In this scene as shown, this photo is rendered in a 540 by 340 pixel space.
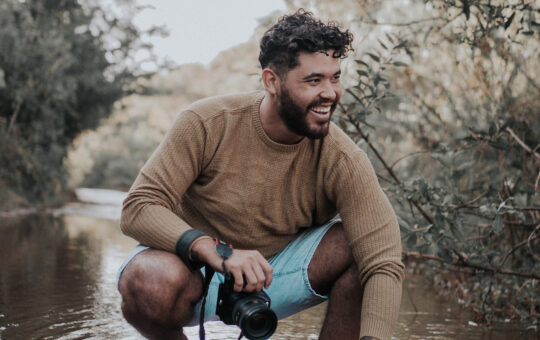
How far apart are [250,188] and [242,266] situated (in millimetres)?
506

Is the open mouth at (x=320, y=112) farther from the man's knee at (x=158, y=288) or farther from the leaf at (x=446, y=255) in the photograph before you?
the leaf at (x=446, y=255)

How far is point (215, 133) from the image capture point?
8.25ft

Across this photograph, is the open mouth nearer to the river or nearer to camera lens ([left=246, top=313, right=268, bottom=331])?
camera lens ([left=246, top=313, right=268, bottom=331])

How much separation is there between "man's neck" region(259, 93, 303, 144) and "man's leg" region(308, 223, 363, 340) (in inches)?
17.3

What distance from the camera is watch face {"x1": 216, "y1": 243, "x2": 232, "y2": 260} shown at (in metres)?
2.12

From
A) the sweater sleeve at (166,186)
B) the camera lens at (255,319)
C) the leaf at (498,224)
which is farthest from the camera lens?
the leaf at (498,224)

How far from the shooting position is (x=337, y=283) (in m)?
2.44

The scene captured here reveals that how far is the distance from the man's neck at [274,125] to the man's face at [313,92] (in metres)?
0.08

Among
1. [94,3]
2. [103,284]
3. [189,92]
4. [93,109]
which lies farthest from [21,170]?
[189,92]

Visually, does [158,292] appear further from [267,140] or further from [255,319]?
[267,140]

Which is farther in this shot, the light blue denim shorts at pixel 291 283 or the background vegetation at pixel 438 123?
the background vegetation at pixel 438 123

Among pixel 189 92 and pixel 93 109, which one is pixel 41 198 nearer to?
pixel 93 109

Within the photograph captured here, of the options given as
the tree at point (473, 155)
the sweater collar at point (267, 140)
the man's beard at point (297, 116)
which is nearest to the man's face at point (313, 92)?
the man's beard at point (297, 116)

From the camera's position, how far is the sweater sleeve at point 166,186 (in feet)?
7.47
